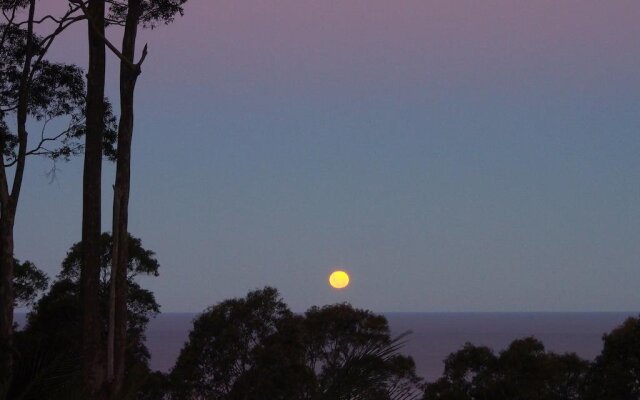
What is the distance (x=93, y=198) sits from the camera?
12.5 m

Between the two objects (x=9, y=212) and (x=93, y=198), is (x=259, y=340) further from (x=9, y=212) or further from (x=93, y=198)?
(x=93, y=198)

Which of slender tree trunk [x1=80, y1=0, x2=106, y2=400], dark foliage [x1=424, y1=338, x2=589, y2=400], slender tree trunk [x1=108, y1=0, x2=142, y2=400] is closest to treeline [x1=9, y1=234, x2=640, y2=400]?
dark foliage [x1=424, y1=338, x2=589, y2=400]

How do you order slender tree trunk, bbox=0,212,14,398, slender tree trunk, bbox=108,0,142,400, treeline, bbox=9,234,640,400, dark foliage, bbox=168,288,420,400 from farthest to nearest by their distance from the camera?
1. dark foliage, bbox=168,288,420,400
2. treeline, bbox=9,234,640,400
3. slender tree trunk, bbox=0,212,14,398
4. slender tree trunk, bbox=108,0,142,400

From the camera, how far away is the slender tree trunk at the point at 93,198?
12.5 metres

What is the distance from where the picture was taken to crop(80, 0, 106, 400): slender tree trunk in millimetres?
12453

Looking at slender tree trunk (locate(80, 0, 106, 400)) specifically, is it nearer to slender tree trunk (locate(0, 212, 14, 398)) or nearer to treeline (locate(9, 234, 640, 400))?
slender tree trunk (locate(0, 212, 14, 398))

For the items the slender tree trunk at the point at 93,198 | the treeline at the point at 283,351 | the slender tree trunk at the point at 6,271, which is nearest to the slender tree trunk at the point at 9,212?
the slender tree trunk at the point at 6,271

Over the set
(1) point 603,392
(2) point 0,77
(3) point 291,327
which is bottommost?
(1) point 603,392

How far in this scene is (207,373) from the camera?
40312 mm

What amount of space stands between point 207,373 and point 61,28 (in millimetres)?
24357

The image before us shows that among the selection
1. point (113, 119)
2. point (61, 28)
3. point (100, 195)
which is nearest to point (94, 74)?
point (100, 195)

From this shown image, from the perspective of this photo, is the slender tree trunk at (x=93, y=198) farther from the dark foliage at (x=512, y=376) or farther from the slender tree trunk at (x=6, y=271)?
the dark foliage at (x=512, y=376)

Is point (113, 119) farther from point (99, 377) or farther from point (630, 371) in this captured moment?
point (630, 371)

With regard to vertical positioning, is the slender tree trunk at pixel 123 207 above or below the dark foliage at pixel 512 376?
above
